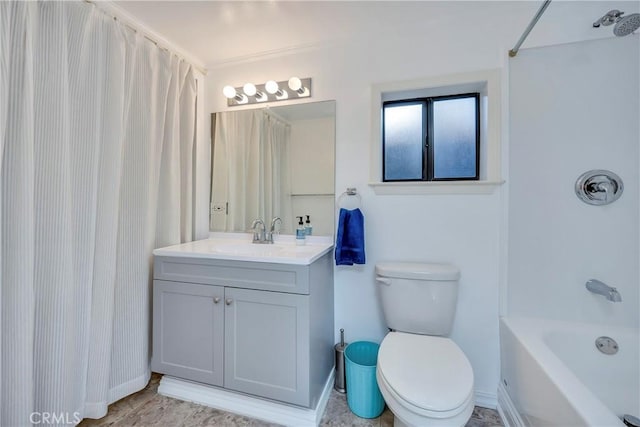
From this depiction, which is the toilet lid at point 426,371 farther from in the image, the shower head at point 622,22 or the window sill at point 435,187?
the shower head at point 622,22

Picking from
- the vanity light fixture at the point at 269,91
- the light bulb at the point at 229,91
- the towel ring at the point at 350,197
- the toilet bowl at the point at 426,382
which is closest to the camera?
the toilet bowl at the point at 426,382

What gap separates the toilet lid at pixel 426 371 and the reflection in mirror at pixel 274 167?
798 millimetres

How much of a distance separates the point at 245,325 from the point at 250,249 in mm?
538

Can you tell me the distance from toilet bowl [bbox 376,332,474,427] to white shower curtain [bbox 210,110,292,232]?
1.04 metres

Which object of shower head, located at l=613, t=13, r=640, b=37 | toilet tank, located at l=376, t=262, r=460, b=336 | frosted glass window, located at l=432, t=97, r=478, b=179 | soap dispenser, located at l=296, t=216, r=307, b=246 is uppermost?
shower head, located at l=613, t=13, r=640, b=37

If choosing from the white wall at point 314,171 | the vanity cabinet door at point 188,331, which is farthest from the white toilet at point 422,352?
the vanity cabinet door at point 188,331

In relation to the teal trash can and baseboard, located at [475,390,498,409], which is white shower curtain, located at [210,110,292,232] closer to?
the teal trash can

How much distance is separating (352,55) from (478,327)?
1.81m

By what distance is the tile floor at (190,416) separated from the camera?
4.47ft

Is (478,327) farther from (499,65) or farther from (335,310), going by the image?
(499,65)

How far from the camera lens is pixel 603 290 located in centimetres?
129

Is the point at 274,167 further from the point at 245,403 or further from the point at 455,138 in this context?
the point at 245,403

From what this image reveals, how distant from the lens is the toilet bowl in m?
0.94

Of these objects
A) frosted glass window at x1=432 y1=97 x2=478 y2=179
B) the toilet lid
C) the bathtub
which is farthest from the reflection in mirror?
the bathtub
